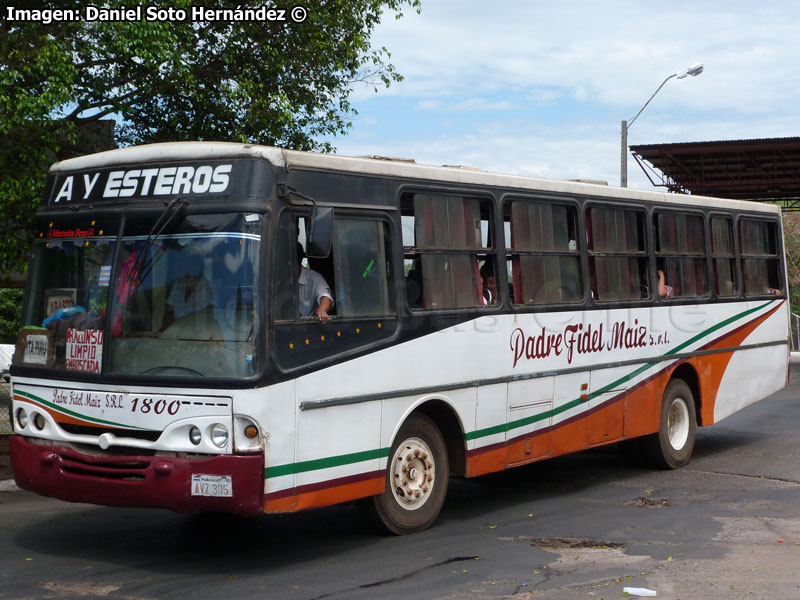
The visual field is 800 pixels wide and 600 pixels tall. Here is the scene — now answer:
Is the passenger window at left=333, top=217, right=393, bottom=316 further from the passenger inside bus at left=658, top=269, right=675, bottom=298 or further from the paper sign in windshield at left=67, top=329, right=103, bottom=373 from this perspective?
the passenger inside bus at left=658, top=269, right=675, bottom=298

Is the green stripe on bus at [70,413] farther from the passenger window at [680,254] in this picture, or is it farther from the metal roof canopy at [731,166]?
the metal roof canopy at [731,166]

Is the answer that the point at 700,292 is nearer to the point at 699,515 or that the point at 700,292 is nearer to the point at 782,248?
the point at 782,248

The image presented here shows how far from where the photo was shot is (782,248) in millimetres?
14211

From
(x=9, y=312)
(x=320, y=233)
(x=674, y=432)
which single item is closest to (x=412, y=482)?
(x=320, y=233)

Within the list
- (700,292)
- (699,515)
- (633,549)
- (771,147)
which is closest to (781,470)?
(700,292)

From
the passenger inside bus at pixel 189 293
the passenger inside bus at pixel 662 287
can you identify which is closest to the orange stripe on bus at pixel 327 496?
the passenger inside bus at pixel 189 293

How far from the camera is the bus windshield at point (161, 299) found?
7.08 metres

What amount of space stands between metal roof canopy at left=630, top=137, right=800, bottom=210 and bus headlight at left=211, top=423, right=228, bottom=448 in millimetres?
29218

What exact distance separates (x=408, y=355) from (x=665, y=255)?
451cm

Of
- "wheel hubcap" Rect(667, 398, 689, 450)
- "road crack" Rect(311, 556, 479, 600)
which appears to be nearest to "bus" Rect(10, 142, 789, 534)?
"road crack" Rect(311, 556, 479, 600)

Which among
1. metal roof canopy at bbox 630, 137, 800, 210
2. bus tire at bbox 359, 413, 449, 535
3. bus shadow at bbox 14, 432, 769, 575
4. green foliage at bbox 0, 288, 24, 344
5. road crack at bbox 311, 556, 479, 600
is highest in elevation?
metal roof canopy at bbox 630, 137, 800, 210

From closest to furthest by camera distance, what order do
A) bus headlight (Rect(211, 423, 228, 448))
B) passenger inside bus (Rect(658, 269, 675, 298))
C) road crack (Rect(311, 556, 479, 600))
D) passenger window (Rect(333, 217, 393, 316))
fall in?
road crack (Rect(311, 556, 479, 600)), bus headlight (Rect(211, 423, 228, 448)), passenger window (Rect(333, 217, 393, 316)), passenger inside bus (Rect(658, 269, 675, 298))

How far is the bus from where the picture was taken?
7.07 meters

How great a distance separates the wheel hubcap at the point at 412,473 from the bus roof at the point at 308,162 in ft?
6.76
